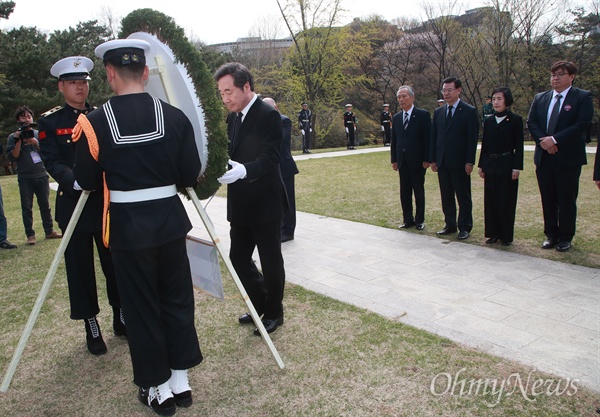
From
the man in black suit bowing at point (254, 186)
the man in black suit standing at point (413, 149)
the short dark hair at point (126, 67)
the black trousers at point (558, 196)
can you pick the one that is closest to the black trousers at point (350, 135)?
the man in black suit standing at point (413, 149)

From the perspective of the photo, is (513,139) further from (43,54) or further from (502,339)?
(43,54)

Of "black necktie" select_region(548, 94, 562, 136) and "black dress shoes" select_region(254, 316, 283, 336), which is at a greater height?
"black necktie" select_region(548, 94, 562, 136)

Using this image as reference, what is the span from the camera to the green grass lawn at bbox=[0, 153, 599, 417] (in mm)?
2807

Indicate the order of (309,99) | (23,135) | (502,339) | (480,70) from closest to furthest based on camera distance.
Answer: (502,339) < (23,135) < (309,99) < (480,70)

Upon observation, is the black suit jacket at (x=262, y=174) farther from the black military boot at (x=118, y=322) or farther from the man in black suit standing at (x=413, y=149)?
the man in black suit standing at (x=413, y=149)

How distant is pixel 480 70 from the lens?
108 feet

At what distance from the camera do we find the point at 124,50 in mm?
2562

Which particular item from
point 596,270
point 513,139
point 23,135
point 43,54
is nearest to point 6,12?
point 43,54

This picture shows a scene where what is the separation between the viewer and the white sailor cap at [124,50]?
2.54 m

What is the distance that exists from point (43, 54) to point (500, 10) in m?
26.0

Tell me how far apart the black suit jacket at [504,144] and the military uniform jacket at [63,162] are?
182 inches

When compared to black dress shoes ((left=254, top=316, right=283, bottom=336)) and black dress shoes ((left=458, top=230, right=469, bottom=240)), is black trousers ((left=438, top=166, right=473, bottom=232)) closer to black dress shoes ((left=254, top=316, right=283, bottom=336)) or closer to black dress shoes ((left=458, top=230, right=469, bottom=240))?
black dress shoes ((left=458, top=230, right=469, bottom=240))

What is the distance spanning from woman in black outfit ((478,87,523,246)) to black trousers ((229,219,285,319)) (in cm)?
345

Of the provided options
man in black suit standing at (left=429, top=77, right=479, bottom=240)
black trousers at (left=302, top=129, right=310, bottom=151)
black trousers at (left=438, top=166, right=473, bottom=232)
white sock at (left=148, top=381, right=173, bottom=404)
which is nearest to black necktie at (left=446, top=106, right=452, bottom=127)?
man in black suit standing at (left=429, top=77, right=479, bottom=240)
